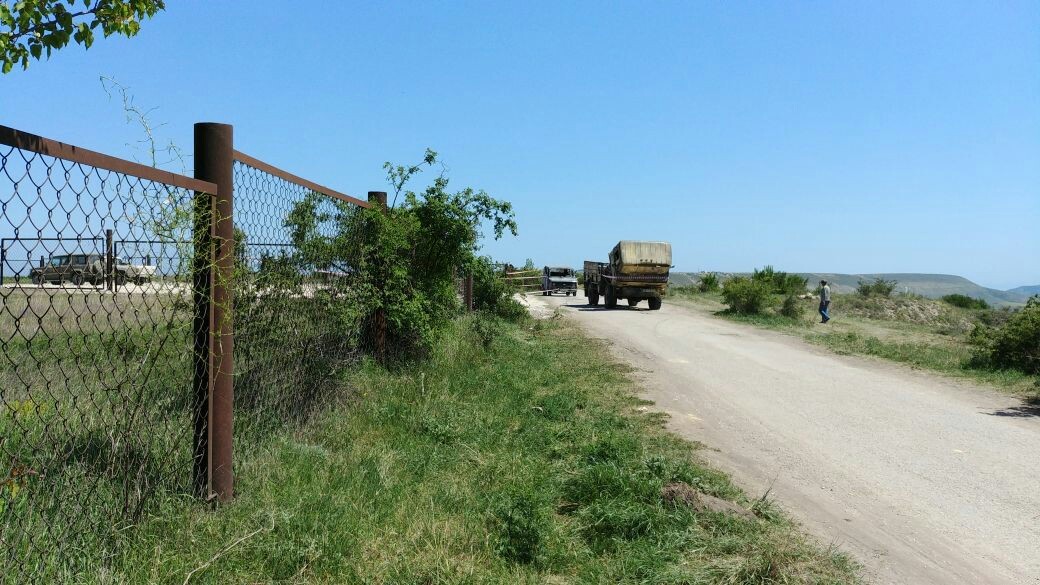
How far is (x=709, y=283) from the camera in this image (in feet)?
152

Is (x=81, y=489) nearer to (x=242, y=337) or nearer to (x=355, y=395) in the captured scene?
(x=242, y=337)

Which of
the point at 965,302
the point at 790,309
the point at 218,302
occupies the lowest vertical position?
the point at 965,302

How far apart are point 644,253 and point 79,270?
27.5 metres

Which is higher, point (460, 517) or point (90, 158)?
point (90, 158)

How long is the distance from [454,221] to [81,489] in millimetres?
6454

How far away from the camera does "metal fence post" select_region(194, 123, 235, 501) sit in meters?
4.16

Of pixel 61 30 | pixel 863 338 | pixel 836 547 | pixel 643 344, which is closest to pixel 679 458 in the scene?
pixel 836 547

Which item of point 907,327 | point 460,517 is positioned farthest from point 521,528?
point 907,327

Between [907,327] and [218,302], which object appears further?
[907,327]

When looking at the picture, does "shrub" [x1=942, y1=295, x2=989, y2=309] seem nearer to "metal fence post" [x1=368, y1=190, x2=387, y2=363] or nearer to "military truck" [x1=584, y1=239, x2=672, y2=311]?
"military truck" [x1=584, y1=239, x2=672, y2=311]

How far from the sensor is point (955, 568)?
4660mm

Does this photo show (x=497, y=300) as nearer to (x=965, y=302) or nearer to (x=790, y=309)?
(x=790, y=309)

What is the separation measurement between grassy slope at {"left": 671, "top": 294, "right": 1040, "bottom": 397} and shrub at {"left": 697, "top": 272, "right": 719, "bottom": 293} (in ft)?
20.3

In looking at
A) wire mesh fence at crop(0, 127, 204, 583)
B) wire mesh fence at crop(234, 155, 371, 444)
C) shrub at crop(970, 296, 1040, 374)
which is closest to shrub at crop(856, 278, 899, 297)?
shrub at crop(970, 296, 1040, 374)
